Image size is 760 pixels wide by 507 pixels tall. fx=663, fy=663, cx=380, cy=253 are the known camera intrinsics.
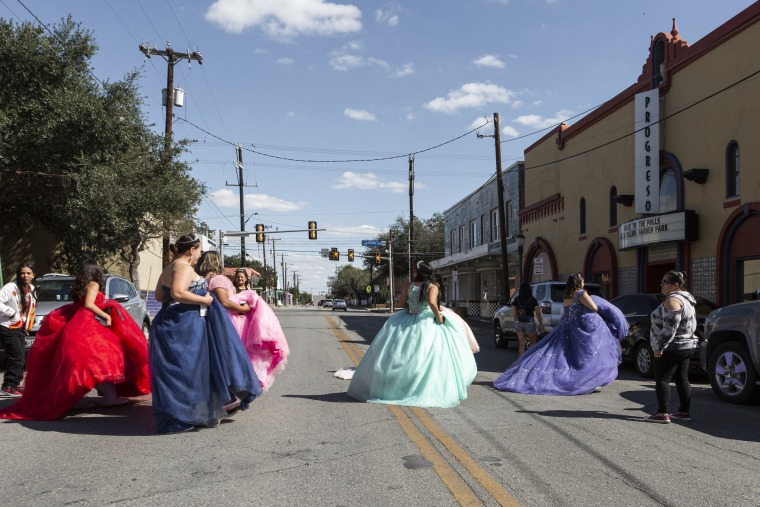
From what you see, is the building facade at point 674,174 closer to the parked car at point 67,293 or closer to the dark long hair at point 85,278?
the parked car at point 67,293

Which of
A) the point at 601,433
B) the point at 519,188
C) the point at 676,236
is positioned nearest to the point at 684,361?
the point at 601,433

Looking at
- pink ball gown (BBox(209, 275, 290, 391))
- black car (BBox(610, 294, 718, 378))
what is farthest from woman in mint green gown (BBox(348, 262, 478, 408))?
black car (BBox(610, 294, 718, 378))

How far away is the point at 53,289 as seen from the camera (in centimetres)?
1305

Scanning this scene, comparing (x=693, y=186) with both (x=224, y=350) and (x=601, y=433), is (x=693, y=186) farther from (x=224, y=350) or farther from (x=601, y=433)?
(x=224, y=350)

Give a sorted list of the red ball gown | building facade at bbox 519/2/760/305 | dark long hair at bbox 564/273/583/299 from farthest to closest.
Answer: building facade at bbox 519/2/760/305 < dark long hair at bbox 564/273/583/299 < the red ball gown

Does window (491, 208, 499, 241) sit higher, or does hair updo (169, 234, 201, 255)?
window (491, 208, 499, 241)

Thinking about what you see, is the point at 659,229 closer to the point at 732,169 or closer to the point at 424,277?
the point at 732,169

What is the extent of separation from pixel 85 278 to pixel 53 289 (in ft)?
21.5

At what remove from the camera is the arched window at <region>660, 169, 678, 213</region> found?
63.0 ft

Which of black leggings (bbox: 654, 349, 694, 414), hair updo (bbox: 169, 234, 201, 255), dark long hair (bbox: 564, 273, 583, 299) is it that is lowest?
black leggings (bbox: 654, 349, 694, 414)

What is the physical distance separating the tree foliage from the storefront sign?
1383 cm

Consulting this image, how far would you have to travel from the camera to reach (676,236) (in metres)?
17.9

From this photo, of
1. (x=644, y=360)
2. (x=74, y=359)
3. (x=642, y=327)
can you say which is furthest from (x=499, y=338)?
(x=74, y=359)

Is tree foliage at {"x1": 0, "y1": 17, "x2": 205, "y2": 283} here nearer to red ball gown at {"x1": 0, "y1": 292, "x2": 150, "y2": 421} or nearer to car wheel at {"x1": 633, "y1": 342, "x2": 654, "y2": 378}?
red ball gown at {"x1": 0, "y1": 292, "x2": 150, "y2": 421}
